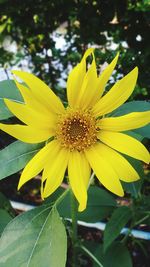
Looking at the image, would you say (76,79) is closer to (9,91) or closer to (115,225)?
(9,91)

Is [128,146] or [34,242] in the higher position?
[128,146]

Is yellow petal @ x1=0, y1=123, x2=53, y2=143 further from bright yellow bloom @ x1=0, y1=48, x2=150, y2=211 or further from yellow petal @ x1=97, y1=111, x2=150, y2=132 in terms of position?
yellow petal @ x1=97, y1=111, x2=150, y2=132

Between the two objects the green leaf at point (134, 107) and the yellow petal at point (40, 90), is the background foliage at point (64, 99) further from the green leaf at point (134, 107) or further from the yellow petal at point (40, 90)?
the yellow petal at point (40, 90)

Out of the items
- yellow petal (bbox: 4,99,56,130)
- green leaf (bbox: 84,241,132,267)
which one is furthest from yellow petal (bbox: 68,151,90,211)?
green leaf (bbox: 84,241,132,267)

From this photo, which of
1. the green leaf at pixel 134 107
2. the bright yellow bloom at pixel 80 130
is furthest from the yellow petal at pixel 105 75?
the green leaf at pixel 134 107

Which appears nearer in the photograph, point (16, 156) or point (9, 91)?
point (16, 156)

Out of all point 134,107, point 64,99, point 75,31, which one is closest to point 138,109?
point 134,107
